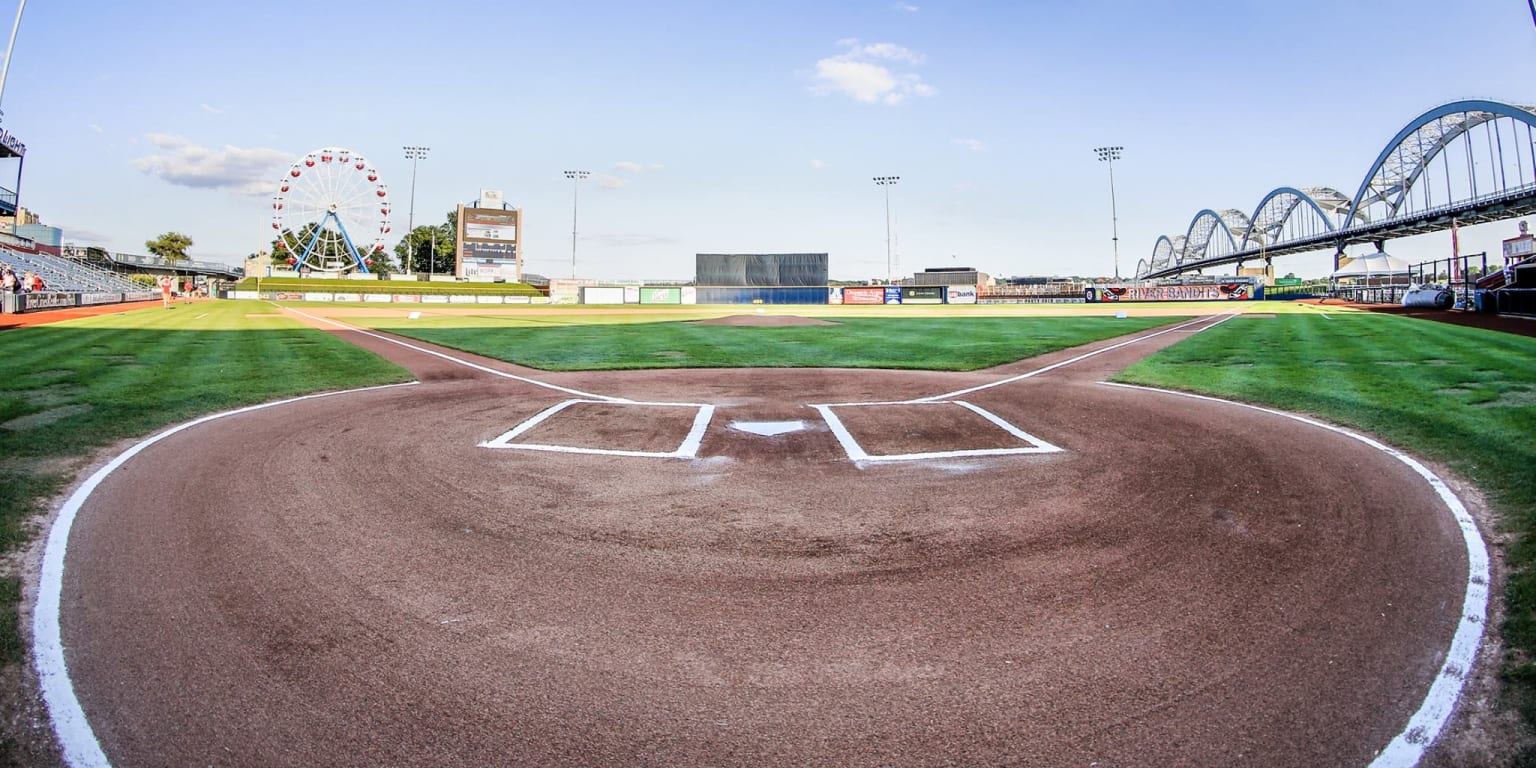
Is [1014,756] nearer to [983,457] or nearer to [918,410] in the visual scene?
[983,457]

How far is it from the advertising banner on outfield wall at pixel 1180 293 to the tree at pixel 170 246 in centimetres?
12982

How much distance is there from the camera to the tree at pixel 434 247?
12075cm

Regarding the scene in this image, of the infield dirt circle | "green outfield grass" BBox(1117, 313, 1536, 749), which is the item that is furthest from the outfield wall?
the infield dirt circle

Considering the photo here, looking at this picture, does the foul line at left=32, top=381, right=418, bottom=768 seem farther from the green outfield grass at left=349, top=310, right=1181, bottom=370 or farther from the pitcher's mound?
the pitcher's mound

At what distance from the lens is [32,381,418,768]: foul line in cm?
248

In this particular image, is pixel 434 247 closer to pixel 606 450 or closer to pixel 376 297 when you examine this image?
pixel 376 297

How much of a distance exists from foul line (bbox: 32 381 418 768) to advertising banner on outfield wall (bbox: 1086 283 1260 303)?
75818mm

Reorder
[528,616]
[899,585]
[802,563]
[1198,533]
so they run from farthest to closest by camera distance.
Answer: [1198,533], [802,563], [899,585], [528,616]

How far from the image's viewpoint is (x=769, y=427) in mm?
8125

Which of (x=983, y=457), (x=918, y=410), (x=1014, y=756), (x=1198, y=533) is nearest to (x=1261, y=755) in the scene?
(x=1014, y=756)

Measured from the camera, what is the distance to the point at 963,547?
435cm

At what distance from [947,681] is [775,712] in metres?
0.72

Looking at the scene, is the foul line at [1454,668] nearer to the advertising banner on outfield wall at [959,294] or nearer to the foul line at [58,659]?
the foul line at [58,659]

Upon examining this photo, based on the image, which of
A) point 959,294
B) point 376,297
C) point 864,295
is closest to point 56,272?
point 376,297
